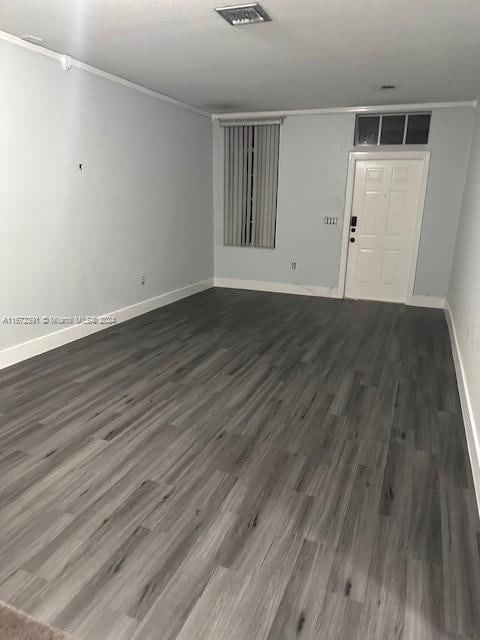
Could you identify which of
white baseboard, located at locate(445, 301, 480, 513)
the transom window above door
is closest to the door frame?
the transom window above door

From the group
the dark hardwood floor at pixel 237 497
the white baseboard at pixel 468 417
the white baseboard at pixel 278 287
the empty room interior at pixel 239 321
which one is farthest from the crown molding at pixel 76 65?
the white baseboard at pixel 468 417

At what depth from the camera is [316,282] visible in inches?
261

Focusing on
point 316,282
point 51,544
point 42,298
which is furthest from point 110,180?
point 51,544

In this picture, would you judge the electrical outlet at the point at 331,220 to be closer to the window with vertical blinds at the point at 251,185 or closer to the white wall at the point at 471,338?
the window with vertical blinds at the point at 251,185

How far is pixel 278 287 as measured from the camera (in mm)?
6875

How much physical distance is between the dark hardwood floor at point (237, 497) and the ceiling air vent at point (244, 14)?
8.41ft

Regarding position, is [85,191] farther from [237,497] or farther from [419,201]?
[419,201]

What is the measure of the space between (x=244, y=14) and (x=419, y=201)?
384 centimetres

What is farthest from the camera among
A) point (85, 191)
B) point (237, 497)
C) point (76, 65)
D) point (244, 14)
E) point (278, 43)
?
point (85, 191)

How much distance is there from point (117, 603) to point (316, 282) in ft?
18.1

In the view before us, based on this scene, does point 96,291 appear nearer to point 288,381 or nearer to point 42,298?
point 42,298

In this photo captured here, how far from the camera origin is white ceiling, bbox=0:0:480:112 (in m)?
2.79

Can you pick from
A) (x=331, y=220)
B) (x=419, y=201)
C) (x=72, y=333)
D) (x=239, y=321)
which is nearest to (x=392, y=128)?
(x=419, y=201)

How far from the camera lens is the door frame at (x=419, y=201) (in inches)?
226
